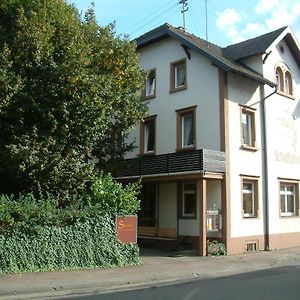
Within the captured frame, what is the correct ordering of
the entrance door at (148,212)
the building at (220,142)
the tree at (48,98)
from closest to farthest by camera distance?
the tree at (48,98), the building at (220,142), the entrance door at (148,212)

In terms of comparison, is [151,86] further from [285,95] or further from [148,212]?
[285,95]

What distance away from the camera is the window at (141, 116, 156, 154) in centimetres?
2333

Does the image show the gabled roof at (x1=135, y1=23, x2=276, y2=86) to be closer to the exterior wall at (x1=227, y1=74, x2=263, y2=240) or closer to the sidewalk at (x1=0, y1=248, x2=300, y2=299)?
the exterior wall at (x1=227, y1=74, x2=263, y2=240)

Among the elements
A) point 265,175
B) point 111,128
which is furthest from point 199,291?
point 265,175

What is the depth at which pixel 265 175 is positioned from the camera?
2183 centimetres

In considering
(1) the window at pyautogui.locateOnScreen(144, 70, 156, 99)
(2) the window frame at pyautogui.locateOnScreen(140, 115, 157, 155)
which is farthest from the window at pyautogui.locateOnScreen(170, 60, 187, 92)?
(2) the window frame at pyautogui.locateOnScreen(140, 115, 157, 155)

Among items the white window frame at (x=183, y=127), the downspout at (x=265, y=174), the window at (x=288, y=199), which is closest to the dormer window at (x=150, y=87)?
the white window frame at (x=183, y=127)

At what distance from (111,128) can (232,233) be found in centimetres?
650

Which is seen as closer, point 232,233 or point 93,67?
point 93,67

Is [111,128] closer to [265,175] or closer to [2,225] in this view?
[2,225]

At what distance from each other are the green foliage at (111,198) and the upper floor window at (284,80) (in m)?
11.2

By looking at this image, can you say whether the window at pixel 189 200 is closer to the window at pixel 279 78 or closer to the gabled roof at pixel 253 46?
the gabled roof at pixel 253 46

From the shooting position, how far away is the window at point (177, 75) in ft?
73.5

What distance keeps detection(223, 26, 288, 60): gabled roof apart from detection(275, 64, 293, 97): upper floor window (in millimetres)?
1568
